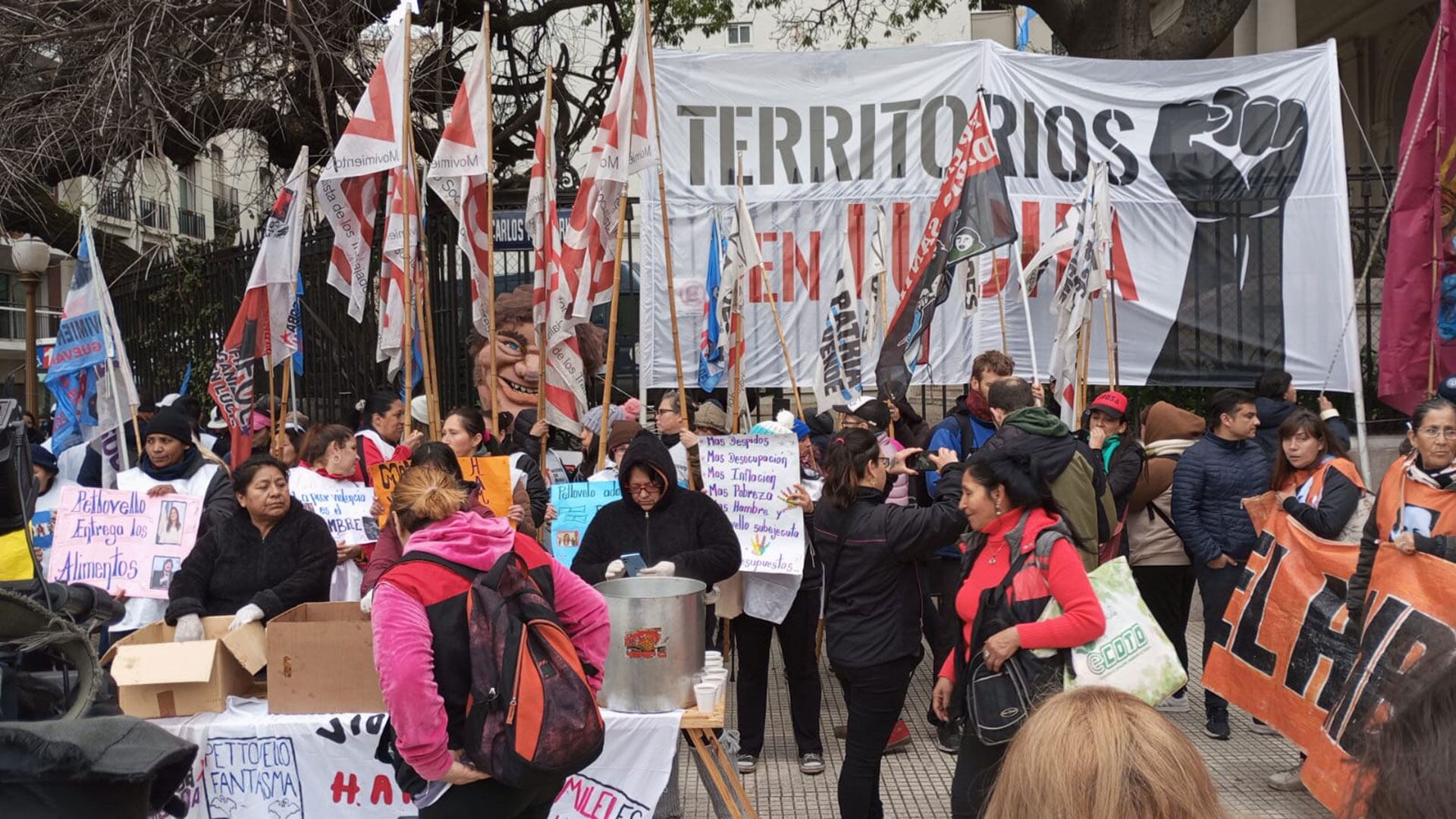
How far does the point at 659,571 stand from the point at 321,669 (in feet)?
4.53

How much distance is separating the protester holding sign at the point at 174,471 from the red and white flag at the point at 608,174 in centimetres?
215

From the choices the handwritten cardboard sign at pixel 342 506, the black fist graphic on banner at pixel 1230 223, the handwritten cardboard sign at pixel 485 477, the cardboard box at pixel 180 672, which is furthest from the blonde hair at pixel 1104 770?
the black fist graphic on banner at pixel 1230 223

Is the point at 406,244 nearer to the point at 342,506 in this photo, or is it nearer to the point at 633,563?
the point at 342,506

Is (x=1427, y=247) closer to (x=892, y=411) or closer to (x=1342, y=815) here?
(x=892, y=411)

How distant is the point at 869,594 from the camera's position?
499 cm

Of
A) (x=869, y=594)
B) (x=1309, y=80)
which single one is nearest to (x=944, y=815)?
(x=869, y=594)

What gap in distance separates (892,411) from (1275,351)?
3.72m

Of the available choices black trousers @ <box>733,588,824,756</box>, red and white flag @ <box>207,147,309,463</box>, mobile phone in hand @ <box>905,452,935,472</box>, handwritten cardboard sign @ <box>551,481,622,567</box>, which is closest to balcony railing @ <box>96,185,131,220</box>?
red and white flag @ <box>207,147,309,463</box>

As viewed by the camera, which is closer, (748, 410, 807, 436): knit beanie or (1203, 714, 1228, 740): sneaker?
(748, 410, 807, 436): knit beanie

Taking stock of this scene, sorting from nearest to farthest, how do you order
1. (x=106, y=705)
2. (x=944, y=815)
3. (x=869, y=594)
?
(x=106, y=705) < (x=869, y=594) < (x=944, y=815)

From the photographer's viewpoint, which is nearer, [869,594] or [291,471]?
[869,594]

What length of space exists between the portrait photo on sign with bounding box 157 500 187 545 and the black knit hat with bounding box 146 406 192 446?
15.9 inches

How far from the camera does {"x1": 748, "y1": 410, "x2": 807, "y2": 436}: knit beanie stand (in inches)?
239

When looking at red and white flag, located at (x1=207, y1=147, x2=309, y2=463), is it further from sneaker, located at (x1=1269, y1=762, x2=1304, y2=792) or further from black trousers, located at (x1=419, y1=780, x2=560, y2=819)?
sneaker, located at (x1=1269, y1=762, x2=1304, y2=792)
